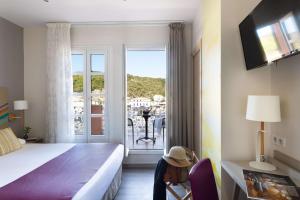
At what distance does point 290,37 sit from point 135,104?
5.44m

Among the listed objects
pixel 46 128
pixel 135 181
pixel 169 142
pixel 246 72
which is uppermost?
pixel 246 72

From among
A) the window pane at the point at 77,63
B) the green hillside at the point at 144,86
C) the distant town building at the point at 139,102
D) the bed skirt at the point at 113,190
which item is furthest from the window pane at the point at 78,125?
the green hillside at the point at 144,86

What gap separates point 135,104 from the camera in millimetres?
6562

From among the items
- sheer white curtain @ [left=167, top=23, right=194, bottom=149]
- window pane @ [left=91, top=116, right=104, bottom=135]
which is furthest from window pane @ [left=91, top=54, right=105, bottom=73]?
sheer white curtain @ [left=167, top=23, right=194, bottom=149]

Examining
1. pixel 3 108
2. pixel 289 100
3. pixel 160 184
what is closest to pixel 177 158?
pixel 160 184

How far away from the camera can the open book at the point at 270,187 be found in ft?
4.34

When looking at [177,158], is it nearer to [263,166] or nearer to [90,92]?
[263,166]

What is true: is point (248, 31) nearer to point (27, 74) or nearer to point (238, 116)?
point (238, 116)

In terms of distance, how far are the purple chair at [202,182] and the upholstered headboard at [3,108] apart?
3.49m

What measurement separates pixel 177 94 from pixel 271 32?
2.37 m

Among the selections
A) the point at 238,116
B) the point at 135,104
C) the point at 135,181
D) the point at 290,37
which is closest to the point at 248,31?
the point at 290,37

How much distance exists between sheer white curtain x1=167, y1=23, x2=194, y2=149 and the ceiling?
38 cm

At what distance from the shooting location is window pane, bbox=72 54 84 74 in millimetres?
4113

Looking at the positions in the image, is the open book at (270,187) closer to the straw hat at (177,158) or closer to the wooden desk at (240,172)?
the wooden desk at (240,172)
